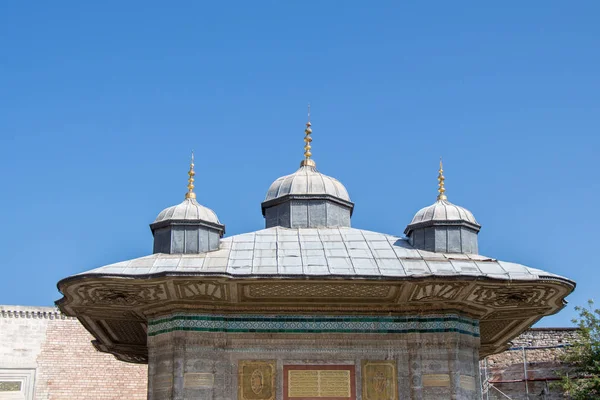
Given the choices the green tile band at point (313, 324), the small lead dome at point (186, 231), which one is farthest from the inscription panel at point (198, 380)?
the small lead dome at point (186, 231)

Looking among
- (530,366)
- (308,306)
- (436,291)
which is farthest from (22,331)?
(436,291)

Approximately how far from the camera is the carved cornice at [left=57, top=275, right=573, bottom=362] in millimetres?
13023

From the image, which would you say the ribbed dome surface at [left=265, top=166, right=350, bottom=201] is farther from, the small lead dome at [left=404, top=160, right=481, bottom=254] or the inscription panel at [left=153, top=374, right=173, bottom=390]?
the inscription panel at [left=153, top=374, right=173, bottom=390]

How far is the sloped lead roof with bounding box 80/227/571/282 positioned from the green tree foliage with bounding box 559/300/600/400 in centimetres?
1487

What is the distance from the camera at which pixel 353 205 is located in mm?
16859

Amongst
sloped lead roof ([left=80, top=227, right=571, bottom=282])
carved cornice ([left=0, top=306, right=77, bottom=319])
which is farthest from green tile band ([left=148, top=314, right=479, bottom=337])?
carved cornice ([left=0, top=306, right=77, bottom=319])

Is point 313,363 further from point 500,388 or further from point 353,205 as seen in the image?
point 500,388

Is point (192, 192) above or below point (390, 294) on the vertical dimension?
above

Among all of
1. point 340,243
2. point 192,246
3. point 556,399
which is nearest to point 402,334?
point 340,243

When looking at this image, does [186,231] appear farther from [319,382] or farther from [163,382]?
[319,382]

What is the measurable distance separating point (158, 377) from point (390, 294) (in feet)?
12.9

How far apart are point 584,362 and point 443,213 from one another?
1573 centimetres

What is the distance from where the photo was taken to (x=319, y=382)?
13484 millimetres

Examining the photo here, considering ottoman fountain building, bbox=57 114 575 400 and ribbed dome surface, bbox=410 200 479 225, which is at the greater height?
ribbed dome surface, bbox=410 200 479 225
